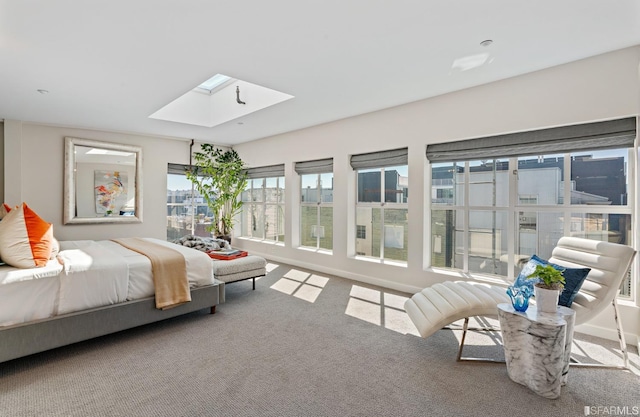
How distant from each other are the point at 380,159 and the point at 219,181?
3.63 metres

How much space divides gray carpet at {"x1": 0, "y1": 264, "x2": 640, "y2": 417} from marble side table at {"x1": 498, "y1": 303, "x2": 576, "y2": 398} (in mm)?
85

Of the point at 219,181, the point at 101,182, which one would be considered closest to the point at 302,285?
the point at 219,181

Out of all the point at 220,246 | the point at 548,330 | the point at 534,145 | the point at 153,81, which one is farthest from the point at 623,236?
the point at 153,81

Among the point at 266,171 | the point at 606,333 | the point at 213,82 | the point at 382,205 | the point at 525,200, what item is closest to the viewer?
the point at 606,333

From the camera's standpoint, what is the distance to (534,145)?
126 inches

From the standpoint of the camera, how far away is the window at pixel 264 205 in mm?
6418

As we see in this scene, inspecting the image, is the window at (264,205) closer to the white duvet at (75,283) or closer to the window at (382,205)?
the window at (382,205)

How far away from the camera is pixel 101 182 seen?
545 centimetres

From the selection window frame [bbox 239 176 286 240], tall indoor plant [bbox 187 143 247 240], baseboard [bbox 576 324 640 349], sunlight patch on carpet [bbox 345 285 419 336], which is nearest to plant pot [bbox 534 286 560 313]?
sunlight patch on carpet [bbox 345 285 419 336]

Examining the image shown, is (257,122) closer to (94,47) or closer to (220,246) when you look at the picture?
(220,246)

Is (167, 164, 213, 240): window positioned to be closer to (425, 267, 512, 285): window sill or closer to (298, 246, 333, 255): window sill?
(298, 246, 333, 255): window sill

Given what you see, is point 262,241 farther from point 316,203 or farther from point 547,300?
point 547,300

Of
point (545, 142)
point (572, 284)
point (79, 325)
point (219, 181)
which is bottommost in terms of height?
point (79, 325)

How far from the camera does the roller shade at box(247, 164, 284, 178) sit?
616 cm
